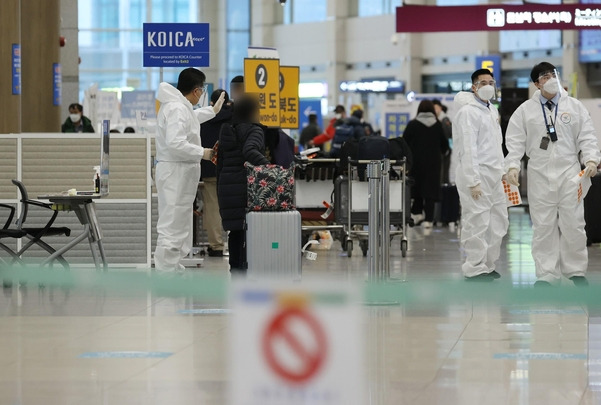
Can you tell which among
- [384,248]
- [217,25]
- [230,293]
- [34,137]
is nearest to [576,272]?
[384,248]

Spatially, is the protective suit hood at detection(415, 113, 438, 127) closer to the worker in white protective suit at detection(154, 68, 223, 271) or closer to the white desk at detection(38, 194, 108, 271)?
the worker in white protective suit at detection(154, 68, 223, 271)

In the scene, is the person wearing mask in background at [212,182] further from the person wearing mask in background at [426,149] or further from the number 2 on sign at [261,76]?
the person wearing mask in background at [426,149]

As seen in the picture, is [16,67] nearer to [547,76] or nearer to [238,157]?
[238,157]

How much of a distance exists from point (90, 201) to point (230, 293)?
271 inches

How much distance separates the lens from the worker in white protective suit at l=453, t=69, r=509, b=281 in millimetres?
9414

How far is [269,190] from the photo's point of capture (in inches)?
356

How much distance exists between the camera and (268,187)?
29.6 ft

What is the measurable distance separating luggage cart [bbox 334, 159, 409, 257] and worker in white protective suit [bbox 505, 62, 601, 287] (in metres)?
3.10

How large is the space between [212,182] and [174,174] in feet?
8.54

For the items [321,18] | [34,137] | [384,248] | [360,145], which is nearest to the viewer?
[384,248]

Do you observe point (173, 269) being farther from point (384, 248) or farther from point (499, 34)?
point (499, 34)

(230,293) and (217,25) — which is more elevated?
(217,25)

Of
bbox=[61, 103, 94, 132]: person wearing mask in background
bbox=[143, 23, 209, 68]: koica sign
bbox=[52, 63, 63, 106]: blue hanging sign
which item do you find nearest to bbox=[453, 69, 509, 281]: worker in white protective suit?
bbox=[143, 23, 209, 68]: koica sign

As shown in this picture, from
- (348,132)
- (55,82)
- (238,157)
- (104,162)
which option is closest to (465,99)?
(238,157)
